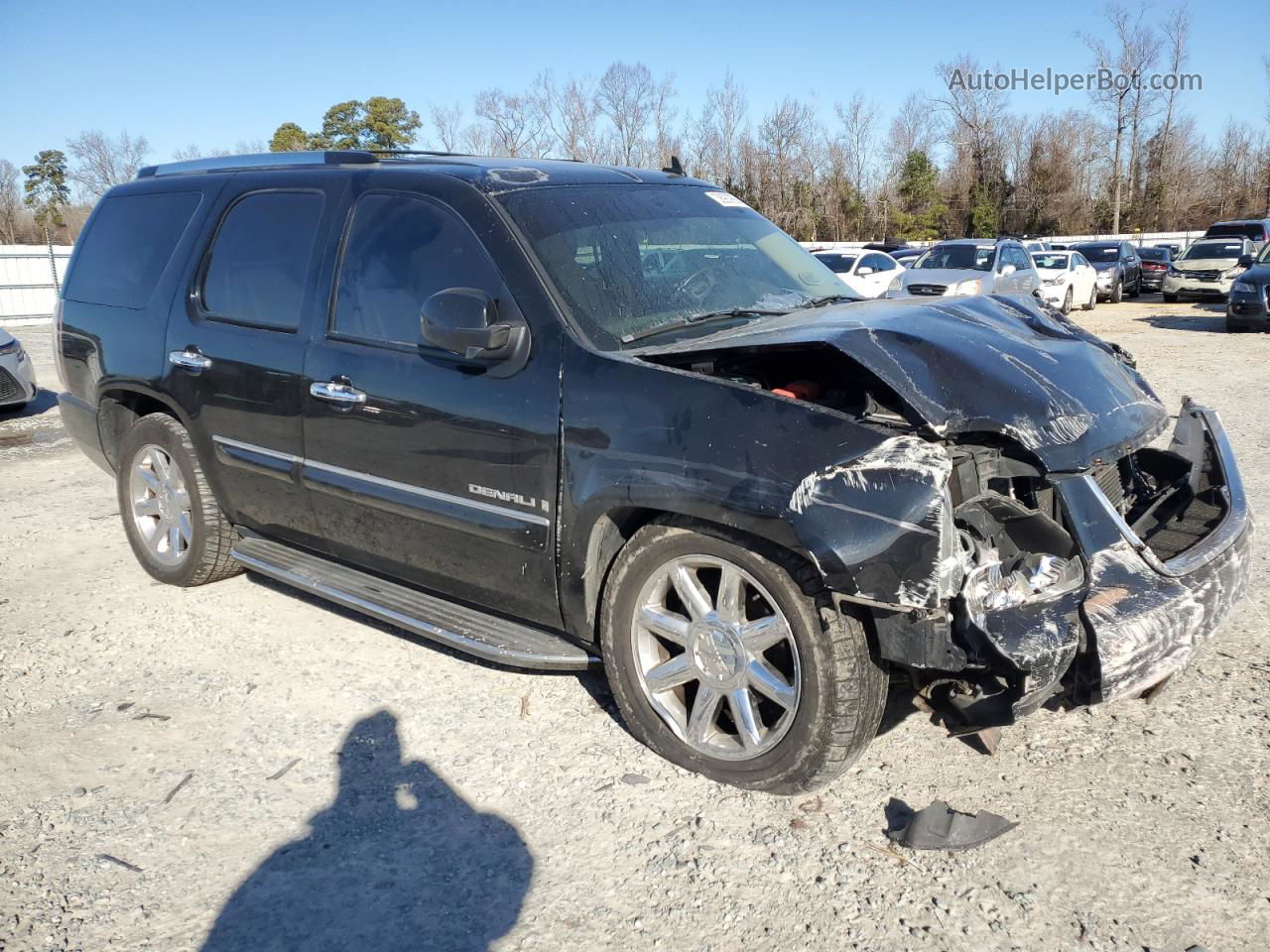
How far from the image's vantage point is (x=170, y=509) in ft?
16.9

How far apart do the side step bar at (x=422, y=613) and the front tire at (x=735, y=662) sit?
9.4 inches

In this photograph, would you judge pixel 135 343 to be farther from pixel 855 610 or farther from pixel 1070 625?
pixel 1070 625

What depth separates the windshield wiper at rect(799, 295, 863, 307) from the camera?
13.7 feet

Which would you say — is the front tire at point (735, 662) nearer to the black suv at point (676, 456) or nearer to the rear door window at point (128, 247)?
the black suv at point (676, 456)

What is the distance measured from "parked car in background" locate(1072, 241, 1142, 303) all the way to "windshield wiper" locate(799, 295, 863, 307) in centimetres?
2502

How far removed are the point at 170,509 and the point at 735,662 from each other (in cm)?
335

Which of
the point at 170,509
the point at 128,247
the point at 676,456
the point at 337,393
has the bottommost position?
the point at 170,509

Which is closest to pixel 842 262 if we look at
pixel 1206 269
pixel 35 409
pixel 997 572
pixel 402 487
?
pixel 1206 269

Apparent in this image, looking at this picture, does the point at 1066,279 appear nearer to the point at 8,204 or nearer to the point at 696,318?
the point at 696,318

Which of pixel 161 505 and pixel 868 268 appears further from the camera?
pixel 868 268

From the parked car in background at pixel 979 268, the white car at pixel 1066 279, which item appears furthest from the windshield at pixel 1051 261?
the parked car in background at pixel 979 268

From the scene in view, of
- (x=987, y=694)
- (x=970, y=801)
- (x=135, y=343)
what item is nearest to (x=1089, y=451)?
(x=987, y=694)

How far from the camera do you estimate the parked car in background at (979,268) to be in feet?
62.2

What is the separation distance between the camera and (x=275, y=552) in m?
4.63
